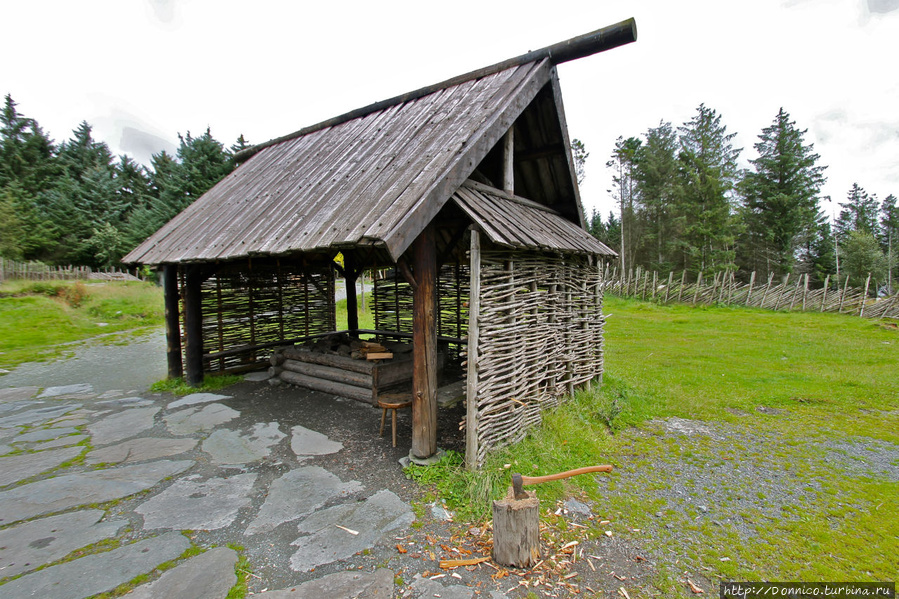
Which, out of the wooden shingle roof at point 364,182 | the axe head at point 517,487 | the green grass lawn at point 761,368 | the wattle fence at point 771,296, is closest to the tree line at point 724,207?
the wattle fence at point 771,296

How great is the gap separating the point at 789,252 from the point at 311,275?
35.0m

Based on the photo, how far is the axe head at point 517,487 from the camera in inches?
129

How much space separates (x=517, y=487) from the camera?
3281 mm

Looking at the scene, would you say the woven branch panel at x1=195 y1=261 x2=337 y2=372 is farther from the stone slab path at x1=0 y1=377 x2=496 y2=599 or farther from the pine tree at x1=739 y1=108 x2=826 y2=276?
the pine tree at x1=739 y1=108 x2=826 y2=276

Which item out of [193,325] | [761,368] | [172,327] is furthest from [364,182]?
[761,368]

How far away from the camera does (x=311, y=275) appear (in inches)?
396

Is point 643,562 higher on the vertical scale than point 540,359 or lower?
lower

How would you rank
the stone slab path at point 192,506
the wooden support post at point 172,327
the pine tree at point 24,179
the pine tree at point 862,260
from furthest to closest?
the pine tree at point 862,260, the pine tree at point 24,179, the wooden support post at point 172,327, the stone slab path at point 192,506

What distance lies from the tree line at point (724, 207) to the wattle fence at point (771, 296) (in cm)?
419

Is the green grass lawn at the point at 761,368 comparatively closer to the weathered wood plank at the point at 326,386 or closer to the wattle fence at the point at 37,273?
the weathered wood plank at the point at 326,386

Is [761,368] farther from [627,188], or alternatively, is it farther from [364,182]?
[627,188]

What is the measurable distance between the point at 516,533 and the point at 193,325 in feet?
24.5

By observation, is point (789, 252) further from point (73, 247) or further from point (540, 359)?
point (73, 247)

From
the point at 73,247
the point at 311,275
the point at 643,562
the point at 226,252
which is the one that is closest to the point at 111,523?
the point at 226,252
